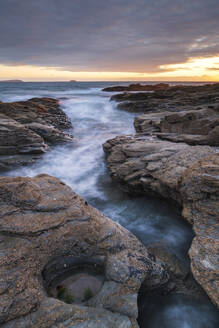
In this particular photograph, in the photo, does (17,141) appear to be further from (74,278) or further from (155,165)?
(74,278)

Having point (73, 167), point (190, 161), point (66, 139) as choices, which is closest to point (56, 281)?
point (190, 161)

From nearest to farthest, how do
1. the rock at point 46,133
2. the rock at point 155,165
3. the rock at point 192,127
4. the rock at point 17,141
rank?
the rock at point 155,165 → the rock at point 192,127 → the rock at point 17,141 → the rock at point 46,133

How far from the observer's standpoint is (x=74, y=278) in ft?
10.1

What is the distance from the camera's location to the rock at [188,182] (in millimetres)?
3154

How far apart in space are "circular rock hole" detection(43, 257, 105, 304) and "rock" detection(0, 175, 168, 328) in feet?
0.05

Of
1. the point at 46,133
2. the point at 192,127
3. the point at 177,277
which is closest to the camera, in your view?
the point at 177,277

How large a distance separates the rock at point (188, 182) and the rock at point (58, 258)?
2.51 feet

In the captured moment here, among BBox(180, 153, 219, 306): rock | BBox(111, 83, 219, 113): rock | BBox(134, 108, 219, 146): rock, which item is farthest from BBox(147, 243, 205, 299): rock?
BBox(111, 83, 219, 113): rock

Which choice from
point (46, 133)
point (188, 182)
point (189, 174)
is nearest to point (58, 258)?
point (188, 182)

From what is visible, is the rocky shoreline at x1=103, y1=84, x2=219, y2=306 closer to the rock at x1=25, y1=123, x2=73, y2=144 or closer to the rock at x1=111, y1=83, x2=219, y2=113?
the rock at x1=25, y1=123, x2=73, y2=144

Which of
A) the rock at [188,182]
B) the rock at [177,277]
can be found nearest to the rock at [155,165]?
the rock at [188,182]

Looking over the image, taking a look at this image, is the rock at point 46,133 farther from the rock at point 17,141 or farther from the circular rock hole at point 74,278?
the circular rock hole at point 74,278

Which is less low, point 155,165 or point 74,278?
point 155,165

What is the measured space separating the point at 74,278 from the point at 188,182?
2689 millimetres
